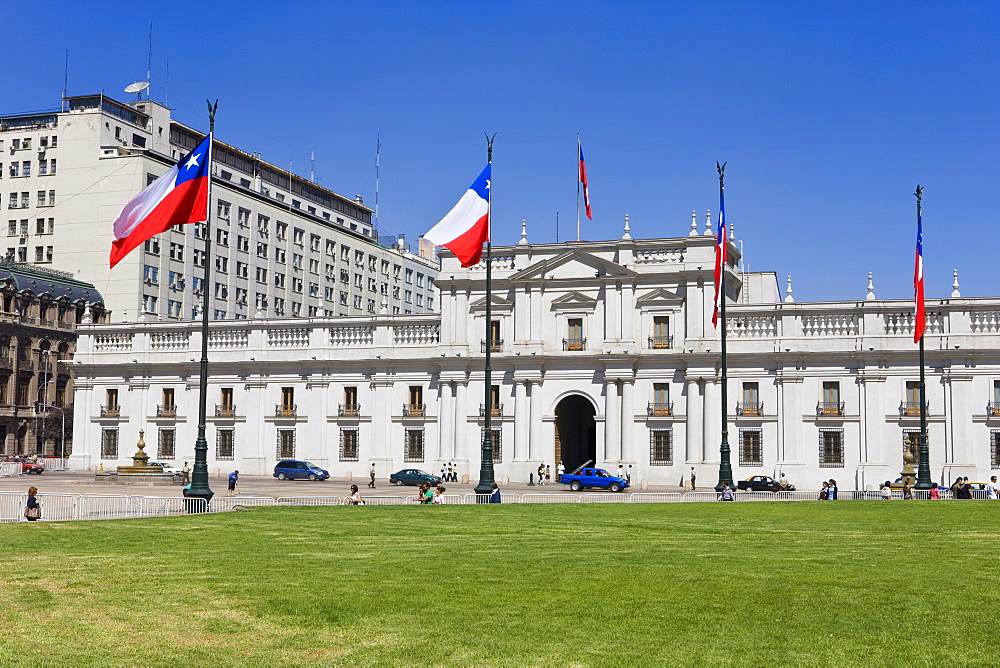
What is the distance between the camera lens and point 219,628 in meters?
15.9

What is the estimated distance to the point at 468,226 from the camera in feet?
144

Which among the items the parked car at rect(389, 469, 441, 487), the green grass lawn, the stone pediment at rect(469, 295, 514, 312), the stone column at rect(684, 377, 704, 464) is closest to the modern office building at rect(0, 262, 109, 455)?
the parked car at rect(389, 469, 441, 487)

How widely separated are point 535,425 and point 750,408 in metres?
13.7

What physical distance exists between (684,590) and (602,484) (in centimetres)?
4628

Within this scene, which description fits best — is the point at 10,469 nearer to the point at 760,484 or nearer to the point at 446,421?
the point at 446,421

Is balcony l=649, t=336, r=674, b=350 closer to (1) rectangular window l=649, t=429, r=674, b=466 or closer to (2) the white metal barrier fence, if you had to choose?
(1) rectangular window l=649, t=429, r=674, b=466

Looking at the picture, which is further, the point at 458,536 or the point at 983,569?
the point at 458,536

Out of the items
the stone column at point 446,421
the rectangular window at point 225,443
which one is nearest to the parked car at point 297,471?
the rectangular window at point 225,443

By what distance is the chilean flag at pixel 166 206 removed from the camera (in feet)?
122

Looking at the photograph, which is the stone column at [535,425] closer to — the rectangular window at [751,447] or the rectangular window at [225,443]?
the rectangular window at [751,447]

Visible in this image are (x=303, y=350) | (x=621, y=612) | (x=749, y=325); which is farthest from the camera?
(x=303, y=350)

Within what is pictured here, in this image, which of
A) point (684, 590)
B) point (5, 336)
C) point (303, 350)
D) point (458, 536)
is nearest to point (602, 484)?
point (303, 350)

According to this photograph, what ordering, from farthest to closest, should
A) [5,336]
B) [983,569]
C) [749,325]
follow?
[5,336] < [749,325] < [983,569]

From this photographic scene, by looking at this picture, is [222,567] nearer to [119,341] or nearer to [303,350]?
[303,350]
